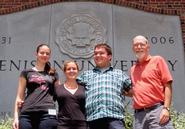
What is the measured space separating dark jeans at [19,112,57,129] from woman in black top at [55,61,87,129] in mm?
85

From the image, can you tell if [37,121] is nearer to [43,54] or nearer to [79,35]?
[43,54]

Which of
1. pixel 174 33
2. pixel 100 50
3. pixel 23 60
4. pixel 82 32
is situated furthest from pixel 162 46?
pixel 100 50

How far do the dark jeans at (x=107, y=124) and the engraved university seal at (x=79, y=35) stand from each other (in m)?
4.05

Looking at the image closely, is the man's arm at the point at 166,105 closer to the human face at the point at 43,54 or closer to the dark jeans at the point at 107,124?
the dark jeans at the point at 107,124

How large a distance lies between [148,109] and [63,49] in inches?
169

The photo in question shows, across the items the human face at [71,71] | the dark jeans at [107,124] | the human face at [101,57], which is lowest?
the dark jeans at [107,124]

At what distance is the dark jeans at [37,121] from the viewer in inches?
169

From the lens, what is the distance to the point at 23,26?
8.57 metres

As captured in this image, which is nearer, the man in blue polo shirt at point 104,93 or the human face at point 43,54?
the man in blue polo shirt at point 104,93

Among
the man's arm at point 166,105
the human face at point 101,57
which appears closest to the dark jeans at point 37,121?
the human face at point 101,57

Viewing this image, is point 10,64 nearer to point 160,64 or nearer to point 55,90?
point 55,90

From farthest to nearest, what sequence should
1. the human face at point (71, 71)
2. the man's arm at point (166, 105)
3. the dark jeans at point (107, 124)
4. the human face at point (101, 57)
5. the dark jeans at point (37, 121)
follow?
the human face at point (71, 71)
the human face at point (101, 57)
the dark jeans at point (37, 121)
the dark jeans at point (107, 124)
the man's arm at point (166, 105)

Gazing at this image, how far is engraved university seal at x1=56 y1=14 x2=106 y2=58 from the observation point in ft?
27.2

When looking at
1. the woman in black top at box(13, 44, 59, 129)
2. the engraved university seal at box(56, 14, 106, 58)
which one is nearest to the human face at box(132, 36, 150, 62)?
the woman in black top at box(13, 44, 59, 129)
